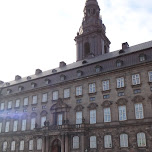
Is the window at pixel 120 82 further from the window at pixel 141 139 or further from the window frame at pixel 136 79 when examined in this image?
the window at pixel 141 139

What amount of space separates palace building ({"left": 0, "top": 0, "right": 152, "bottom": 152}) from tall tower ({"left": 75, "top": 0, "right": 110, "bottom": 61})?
7358 mm

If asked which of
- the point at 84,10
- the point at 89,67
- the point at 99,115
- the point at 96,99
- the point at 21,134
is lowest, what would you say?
the point at 21,134

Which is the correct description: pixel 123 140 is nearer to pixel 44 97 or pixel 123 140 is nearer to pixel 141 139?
pixel 141 139

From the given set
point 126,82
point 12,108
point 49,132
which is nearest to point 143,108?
point 126,82

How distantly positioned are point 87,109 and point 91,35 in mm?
24017

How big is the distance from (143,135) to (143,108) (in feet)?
12.6

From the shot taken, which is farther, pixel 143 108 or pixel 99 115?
pixel 99 115

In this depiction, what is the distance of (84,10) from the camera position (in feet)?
204

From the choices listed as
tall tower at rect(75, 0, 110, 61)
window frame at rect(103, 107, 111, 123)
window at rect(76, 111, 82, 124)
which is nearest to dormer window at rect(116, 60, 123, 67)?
window frame at rect(103, 107, 111, 123)

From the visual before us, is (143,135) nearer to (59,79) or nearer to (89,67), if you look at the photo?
(89,67)

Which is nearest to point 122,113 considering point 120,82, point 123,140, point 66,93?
point 123,140

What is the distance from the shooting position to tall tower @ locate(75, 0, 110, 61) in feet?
181

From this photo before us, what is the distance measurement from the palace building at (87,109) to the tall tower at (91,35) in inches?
290

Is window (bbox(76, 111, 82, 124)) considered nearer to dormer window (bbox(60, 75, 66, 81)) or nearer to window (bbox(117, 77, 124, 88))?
dormer window (bbox(60, 75, 66, 81))
